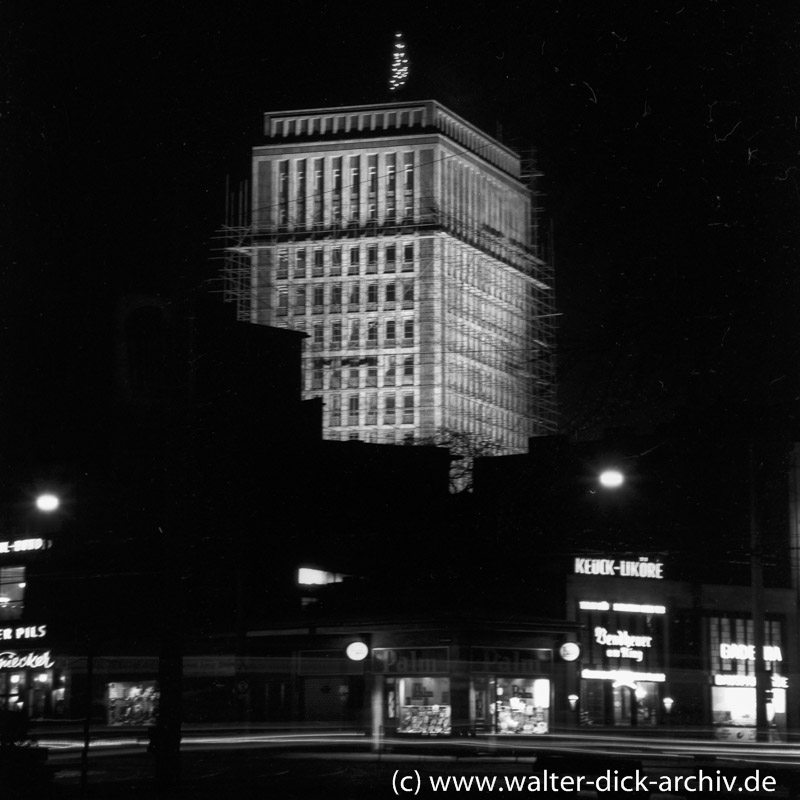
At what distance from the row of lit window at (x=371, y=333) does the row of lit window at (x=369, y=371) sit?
1752mm

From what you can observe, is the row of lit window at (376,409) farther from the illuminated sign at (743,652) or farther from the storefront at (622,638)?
the storefront at (622,638)

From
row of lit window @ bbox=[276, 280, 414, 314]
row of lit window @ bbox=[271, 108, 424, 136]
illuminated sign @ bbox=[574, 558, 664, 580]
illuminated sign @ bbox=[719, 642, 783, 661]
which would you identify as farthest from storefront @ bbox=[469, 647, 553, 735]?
row of lit window @ bbox=[271, 108, 424, 136]

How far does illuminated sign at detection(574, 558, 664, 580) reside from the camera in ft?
167

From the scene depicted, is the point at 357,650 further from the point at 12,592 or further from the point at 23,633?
the point at 12,592

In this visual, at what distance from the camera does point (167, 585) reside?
20547 mm

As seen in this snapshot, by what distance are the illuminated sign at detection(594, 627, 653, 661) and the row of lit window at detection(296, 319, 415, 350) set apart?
92.8 m

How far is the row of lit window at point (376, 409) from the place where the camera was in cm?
14275

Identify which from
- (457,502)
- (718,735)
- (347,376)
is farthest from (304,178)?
(718,735)

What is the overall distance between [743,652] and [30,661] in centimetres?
2785

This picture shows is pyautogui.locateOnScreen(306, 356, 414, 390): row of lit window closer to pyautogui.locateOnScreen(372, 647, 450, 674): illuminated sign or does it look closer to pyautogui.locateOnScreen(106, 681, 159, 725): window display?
pyautogui.locateOnScreen(106, 681, 159, 725): window display

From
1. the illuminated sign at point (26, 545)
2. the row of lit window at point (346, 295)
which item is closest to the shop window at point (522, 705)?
the illuminated sign at point (26, 545)

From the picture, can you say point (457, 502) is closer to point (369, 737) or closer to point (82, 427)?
point (82, 427)

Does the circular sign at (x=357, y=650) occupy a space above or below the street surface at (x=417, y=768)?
above

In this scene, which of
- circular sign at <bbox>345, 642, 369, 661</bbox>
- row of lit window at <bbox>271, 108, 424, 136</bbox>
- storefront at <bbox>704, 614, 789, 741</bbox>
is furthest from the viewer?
row of lit window at <bbox>271, 108, 424, 136</bbox>
